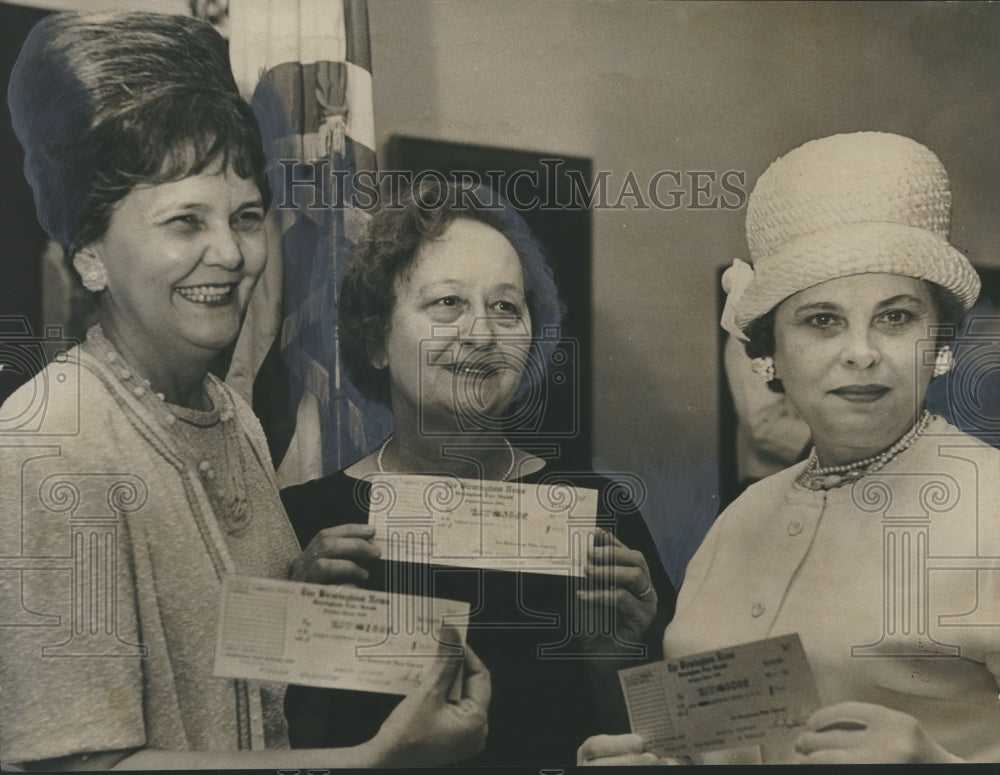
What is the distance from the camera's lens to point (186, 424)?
387cm

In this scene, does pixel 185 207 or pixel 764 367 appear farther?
pixel 764 367

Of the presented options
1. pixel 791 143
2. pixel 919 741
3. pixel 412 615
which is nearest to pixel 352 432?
pixel 412 615

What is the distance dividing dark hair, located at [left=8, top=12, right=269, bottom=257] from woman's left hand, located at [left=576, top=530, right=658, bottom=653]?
1579 millimetres

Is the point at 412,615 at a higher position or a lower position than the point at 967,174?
lower

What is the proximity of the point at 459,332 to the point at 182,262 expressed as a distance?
35.5 inches

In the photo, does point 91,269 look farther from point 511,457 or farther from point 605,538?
point 605,538

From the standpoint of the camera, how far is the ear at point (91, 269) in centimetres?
385

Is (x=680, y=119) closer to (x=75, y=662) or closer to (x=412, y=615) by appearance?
(x=412, y=615)

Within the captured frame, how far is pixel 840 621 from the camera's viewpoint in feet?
12.7

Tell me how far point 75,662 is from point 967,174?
3267mm

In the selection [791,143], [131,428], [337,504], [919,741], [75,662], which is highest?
[791,143]

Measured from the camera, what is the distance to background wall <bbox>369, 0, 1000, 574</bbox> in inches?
155

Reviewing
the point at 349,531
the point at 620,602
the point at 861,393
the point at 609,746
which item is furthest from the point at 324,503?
the point at 861,393

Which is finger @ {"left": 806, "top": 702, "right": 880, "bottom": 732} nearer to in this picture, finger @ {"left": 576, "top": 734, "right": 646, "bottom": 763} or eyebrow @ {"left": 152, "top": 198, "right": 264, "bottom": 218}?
finger @ {"left": 576, "top": 734, "right": 646, "bottom": 763}
